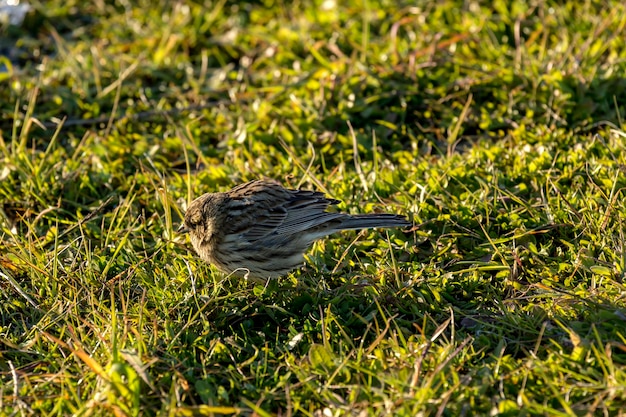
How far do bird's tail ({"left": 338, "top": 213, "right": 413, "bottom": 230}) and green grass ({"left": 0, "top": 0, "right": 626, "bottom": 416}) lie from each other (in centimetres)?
23

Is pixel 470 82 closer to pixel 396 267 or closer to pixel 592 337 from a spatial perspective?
pixel 396 267

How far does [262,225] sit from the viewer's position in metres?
5.17


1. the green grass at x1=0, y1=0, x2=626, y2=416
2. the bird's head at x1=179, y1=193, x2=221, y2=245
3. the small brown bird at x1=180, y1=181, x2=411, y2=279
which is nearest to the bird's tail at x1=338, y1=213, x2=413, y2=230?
the small brown bird at x1=180, y1=181, x2=411, y2=279

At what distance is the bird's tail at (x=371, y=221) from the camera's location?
199 inches

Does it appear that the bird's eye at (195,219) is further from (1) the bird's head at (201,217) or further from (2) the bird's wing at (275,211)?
(2) the bird's wing at (275,211)

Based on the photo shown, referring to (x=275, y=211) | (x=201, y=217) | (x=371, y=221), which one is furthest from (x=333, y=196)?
(x=201, y=217)

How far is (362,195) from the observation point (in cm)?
587

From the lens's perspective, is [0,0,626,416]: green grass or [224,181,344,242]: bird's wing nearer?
[0,0,626,416]: green grass

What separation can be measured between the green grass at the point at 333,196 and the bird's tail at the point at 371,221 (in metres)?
0.23

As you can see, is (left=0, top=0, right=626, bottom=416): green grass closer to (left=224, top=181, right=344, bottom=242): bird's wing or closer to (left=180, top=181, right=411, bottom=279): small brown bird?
(left=180, top=181, right=411, bottom=279): small brown bird

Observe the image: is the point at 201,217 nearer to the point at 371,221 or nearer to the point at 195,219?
the point at 195,219

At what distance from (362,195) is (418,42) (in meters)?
2.19

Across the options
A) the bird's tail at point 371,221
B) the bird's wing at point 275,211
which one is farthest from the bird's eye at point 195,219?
the bird's tail at point 371,221

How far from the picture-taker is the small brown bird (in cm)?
508
